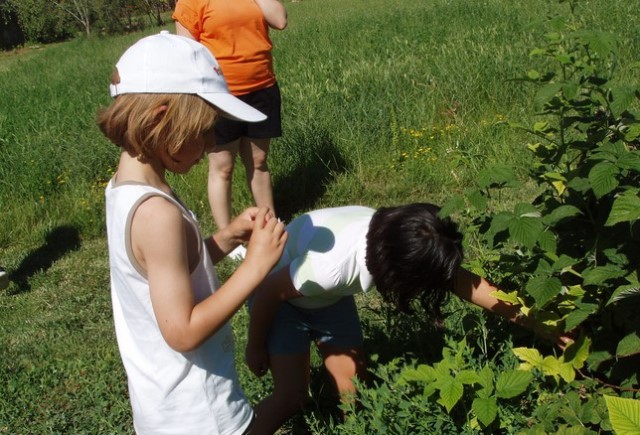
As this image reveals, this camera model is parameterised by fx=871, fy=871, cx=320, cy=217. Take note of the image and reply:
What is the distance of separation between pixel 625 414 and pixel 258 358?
162 centimetres

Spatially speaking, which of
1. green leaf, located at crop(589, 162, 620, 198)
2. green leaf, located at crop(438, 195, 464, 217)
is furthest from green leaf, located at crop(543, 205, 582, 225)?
green leaf, located at crop(438, 195, 464, 217)

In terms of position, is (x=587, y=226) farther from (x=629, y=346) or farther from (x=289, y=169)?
(x=289, y=169)

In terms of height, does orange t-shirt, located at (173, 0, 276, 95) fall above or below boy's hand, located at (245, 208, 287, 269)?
below

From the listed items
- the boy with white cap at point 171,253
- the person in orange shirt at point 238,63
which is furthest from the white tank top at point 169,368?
the person in orange shirt at point 238,63

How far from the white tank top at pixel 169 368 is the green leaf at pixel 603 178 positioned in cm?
99

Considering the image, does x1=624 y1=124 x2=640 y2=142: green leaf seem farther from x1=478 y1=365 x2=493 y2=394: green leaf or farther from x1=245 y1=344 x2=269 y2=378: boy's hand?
x1=245 y1=344 x2=269 y2=378: boy's hand

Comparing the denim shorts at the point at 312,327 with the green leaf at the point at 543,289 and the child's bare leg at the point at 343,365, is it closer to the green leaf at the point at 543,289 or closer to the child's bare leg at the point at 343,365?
the child's bare leg at the point at 343,365

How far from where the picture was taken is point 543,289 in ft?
7.47

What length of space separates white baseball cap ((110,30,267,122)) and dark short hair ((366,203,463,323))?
68 cm

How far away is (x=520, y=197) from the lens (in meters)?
5.26

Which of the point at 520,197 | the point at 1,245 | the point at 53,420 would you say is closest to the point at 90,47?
the point at 1,245

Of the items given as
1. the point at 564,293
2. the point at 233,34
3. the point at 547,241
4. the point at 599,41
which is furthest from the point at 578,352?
the point at 233,34

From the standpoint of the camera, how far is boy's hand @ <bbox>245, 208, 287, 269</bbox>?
1.96m

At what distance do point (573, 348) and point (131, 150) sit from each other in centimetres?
138
